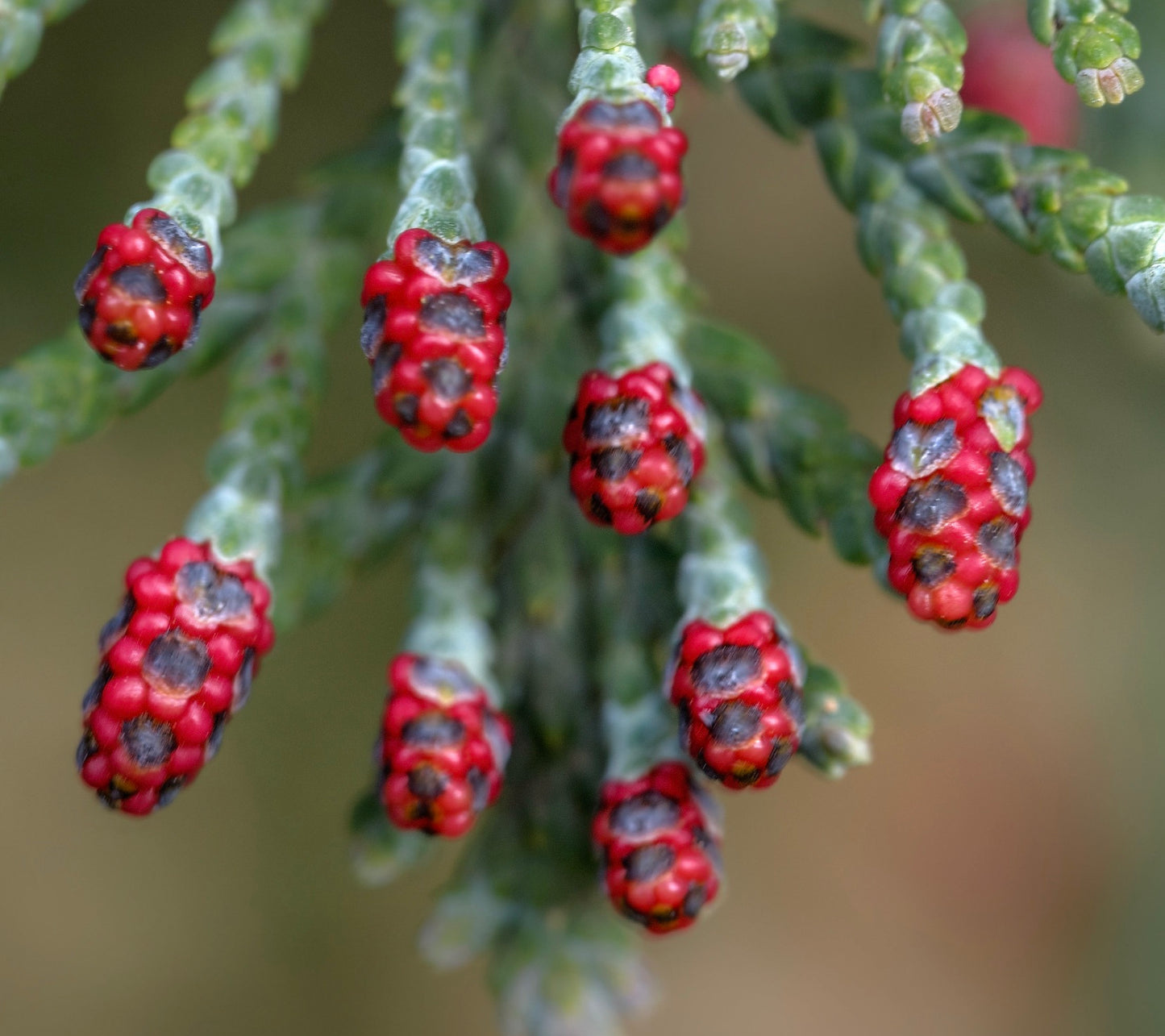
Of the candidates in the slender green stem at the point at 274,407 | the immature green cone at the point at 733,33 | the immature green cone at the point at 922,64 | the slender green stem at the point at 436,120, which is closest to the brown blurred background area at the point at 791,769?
the slender green stem at the point at 274,407

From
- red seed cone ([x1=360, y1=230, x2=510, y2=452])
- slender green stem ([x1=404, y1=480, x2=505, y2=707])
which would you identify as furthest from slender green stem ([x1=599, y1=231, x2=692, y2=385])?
slender green stem ([x1=404, y1=480, x2=505, y2=707])

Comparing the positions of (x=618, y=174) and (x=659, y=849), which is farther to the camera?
(x=659, y=849)

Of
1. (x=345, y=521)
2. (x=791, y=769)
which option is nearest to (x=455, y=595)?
(x=345, y=521)

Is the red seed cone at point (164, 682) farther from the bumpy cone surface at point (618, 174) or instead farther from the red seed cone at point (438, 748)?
the bumpy cone surface at point (618, 174)

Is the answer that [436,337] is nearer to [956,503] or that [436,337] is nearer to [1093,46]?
[956,503]

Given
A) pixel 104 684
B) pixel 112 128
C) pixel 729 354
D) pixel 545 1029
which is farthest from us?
pixel 112 128

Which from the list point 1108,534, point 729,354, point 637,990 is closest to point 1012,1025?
point 1108,534

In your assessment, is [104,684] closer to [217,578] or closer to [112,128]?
[217,578]
